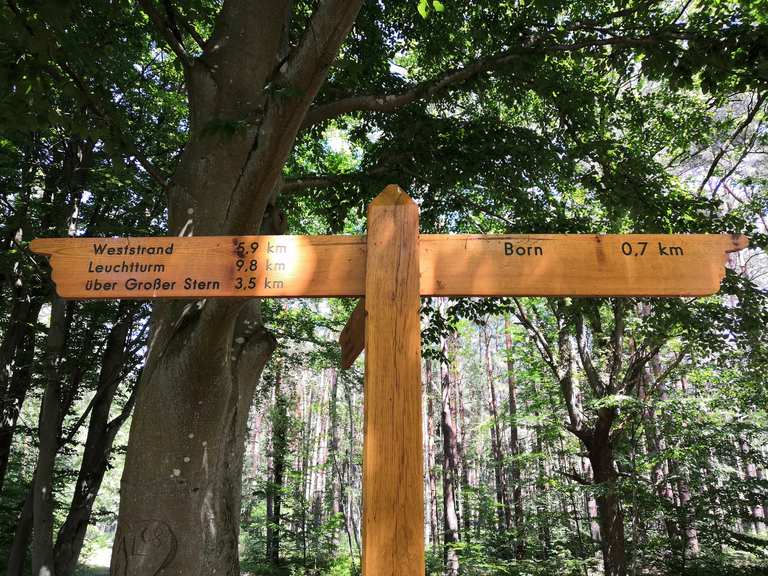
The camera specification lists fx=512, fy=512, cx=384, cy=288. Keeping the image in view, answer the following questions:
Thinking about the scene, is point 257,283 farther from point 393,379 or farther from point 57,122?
point 57,122

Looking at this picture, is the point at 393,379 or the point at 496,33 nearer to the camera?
the point at 393,379

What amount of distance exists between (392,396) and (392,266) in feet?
1.43

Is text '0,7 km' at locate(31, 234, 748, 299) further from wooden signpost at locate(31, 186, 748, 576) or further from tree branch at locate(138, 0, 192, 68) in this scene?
tree branch at locate(138, 0, 192, 68)

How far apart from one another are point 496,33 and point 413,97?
2.32m

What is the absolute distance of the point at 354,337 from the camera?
2.52 meters

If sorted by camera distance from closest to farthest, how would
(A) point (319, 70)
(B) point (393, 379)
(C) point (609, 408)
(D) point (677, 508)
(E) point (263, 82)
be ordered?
(B) point (393, 379) → (A) point (319, 70) → (E) point (263, 82) → (D) point (677, 508) → (C) point (609, 408)

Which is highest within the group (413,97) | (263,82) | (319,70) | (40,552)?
(413,97)

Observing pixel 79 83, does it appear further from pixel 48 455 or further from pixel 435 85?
pixel 48 455

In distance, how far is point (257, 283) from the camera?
182 cm

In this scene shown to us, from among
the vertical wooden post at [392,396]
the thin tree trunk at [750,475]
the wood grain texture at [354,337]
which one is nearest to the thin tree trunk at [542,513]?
the thin tree trunk at [750,475]

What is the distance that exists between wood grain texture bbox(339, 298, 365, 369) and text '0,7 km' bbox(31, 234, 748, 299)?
15.0 inches

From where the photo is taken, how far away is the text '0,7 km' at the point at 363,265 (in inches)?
70.6

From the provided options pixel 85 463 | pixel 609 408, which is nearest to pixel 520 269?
pixel 609 408

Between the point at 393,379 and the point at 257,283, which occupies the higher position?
the point at 257,283
